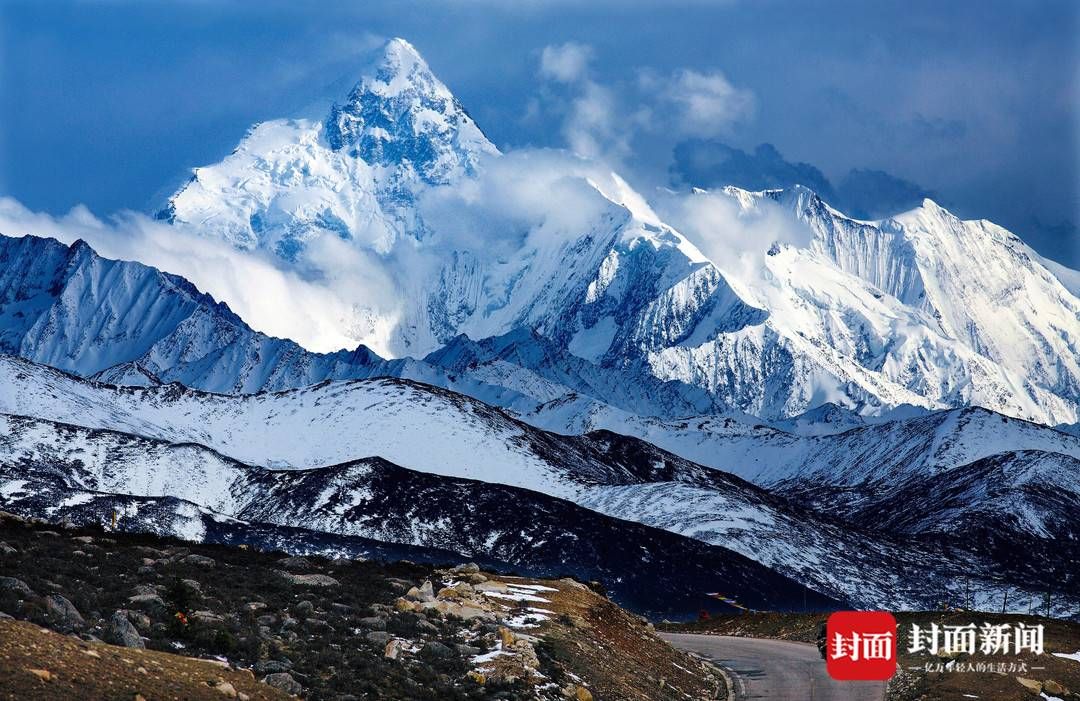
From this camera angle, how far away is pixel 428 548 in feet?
602

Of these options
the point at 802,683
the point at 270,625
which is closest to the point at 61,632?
the point at 270,625

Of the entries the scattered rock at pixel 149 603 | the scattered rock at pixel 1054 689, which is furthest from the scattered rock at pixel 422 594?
the scattered rock at pixel 1054 689

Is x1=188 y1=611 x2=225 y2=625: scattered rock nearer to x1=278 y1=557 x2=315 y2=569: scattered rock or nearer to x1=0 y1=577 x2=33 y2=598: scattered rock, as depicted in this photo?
x1=0 y1=577 x2=33 y2=598: scattered rock

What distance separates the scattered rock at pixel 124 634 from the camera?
3766cm

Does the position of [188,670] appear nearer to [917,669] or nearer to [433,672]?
[433,672]

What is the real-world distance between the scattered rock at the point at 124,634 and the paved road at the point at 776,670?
21.5m

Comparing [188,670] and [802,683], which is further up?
[802,683]

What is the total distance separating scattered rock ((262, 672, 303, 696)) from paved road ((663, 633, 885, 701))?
1898 centimetres

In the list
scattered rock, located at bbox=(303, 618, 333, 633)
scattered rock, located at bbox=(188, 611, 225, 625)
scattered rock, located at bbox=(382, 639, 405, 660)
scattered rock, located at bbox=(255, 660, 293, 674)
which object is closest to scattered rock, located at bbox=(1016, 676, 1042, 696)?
scattered rock, located at bbox=(382, 639, 405, 660)

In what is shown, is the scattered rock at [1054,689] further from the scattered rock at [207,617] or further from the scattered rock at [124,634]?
the scattered rock at [124,634]

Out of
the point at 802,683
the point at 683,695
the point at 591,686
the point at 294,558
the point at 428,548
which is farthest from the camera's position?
the point at 428,548

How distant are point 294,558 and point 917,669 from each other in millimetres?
22118

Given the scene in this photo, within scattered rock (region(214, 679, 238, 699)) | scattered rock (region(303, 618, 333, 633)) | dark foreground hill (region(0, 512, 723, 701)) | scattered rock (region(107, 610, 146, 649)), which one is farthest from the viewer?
scattered rock (region(303, 618, 333, 633))

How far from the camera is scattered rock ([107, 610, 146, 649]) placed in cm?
3766
